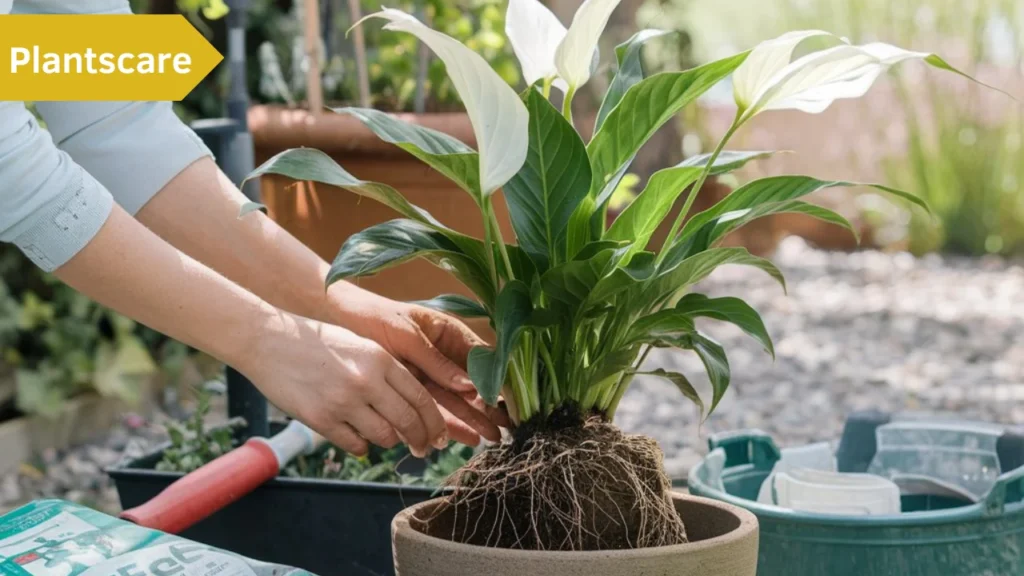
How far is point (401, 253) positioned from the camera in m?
0.97

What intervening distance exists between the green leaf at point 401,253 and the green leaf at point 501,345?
0.06m

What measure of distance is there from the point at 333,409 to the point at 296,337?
0.07 metres

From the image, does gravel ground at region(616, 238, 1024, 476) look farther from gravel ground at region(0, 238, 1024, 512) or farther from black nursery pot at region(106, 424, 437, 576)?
black nursery pot at region(106, 424, 437, 576)

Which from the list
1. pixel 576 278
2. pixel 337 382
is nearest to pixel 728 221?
pixel 576 278

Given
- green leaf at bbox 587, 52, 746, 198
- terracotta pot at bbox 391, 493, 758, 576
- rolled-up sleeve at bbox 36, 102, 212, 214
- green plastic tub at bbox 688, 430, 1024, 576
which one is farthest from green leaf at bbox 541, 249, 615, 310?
rolled-up sleeve at bbox 36, 102, 212, 214

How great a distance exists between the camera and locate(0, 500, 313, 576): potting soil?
106cm

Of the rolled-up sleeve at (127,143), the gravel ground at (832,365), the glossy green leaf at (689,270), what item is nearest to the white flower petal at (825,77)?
the glossy green leaf at (689,270)

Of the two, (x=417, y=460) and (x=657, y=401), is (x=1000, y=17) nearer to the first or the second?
(x=657, y=401)

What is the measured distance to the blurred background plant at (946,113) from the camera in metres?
5.70

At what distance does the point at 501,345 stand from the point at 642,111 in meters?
0.23

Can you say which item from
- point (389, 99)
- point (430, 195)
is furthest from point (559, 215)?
point (389, 99)

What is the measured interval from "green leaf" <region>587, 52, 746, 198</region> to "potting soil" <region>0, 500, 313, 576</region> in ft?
1.57

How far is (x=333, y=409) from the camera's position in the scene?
108cm

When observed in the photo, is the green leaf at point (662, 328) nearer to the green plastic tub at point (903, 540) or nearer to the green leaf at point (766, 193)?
the green leaf at point (766, 193)
